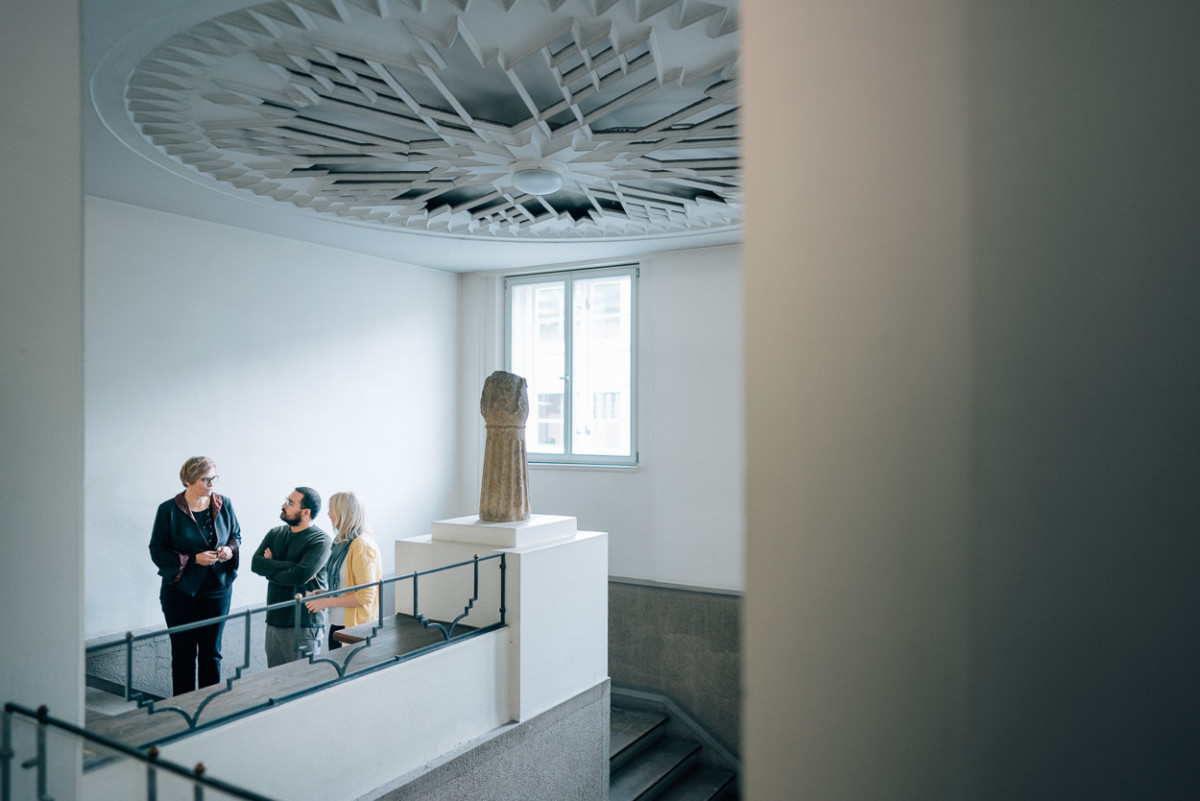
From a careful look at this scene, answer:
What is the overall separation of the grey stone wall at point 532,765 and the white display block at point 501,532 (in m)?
1.12

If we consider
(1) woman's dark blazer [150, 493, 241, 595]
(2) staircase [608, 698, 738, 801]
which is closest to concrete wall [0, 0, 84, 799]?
(1) woman's dark blazer [150, 493, 241, 595]

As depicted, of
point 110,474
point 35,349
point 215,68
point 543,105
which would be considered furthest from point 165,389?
point 35,349

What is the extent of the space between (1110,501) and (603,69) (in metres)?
3.43

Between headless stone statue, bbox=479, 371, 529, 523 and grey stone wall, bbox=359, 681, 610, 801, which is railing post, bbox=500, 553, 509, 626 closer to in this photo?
headless stone statue, bbox=479, 371, 529, 523

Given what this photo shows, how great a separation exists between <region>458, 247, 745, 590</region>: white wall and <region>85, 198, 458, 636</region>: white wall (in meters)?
2.07

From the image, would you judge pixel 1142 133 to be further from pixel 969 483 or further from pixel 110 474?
pixel 110 474

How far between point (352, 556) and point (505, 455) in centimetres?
117

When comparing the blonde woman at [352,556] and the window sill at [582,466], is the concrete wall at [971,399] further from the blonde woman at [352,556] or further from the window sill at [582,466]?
the window sill at [582,466]

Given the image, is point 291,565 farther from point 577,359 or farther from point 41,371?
point 577,359

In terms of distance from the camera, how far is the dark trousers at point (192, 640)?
501cm

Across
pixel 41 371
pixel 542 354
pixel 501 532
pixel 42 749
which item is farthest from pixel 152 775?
pixel 542 354

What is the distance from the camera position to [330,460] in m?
7.66

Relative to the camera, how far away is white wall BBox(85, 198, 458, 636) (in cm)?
577

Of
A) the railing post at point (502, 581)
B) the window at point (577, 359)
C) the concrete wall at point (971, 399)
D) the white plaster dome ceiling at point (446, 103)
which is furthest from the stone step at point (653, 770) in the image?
the concrete wall at point (971, 399)
